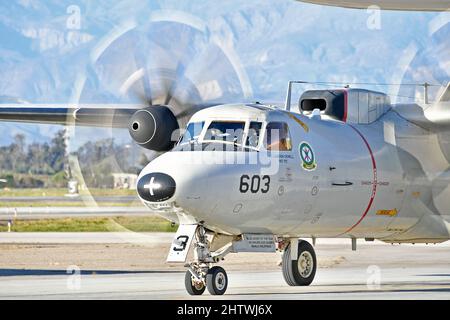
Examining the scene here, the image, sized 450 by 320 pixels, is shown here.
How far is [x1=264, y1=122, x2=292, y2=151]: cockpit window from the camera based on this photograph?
22750 mm

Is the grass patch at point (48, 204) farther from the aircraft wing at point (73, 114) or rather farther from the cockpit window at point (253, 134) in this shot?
the cockpit window at point (253, 134)

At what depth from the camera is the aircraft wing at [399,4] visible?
43969 mm

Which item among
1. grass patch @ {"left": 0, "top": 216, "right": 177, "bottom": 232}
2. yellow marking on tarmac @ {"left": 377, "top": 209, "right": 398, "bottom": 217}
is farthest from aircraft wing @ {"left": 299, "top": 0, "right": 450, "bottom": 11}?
yellow marking on tarmac @ {"left": 377, "top": 209, "right": 398, "bottom": 217}

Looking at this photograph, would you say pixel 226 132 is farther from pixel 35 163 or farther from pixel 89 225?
pixel 35 163

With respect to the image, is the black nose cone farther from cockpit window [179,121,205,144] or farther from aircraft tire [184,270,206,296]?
aircraft tire [184,270,206,296]

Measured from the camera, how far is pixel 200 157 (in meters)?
21.7

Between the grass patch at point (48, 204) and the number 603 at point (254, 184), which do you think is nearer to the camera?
the number 603 at point (254, 184)

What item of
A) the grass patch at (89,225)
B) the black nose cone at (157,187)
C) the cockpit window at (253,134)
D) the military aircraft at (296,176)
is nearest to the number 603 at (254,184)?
the military aircraft at (296,176)

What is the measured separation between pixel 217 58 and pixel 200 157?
19.6 ft

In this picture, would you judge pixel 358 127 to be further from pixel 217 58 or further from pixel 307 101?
pixel 217 58

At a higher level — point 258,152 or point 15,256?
point 258,152

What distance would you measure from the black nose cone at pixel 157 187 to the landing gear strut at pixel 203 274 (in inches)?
53.6

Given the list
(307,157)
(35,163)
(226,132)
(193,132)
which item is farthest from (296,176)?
(35,163)
